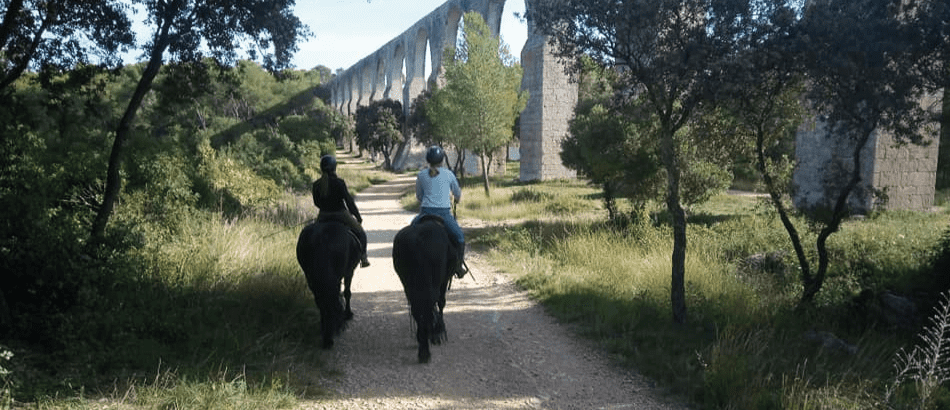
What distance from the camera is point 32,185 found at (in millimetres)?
5371

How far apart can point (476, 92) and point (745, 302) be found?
13.9m

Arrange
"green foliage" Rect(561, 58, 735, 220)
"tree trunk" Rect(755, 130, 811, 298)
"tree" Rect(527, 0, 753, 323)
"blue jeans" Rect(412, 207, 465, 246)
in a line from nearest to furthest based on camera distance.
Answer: "tree" Rect(527, 0, 753, 323) → "blue jeans" Rect(412, 207, 465, 246) → "tree trunk" Rect(755, 130, 811, 298) → "green foliage" Rect(561, 58, 735, 220)

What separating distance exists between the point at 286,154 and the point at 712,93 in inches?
650

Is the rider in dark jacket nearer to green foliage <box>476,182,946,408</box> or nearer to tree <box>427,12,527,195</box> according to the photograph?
green foliage <box>476,182,946,408</box>

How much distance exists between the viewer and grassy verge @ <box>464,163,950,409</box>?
4.07 m

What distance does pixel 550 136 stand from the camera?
80.2ft

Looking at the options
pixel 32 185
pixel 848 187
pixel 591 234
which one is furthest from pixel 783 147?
pixel 32 185

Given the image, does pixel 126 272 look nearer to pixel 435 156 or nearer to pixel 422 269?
pixel 422 269

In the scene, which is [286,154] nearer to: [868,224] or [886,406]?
[868,224]

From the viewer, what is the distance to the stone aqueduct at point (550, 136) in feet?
41.1

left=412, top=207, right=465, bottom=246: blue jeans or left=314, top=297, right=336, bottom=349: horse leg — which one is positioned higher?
left=412, top=207, right=465, bottom=246: blue jeans

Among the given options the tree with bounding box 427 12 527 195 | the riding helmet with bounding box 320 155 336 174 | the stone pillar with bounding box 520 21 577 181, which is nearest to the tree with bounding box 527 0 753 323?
the riding helmet with bounding box 320 155 336 174

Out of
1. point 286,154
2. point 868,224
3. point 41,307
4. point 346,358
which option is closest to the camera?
point 41,307

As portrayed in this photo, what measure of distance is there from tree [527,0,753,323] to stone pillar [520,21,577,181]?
17.7 meters
